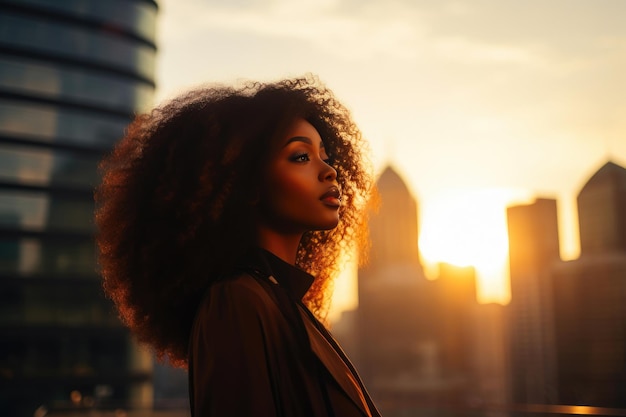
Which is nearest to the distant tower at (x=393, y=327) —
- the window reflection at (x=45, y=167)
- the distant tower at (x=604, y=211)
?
the distant tower at (x=604, y=211)

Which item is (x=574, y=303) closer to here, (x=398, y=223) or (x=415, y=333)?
(x=415, y=333)

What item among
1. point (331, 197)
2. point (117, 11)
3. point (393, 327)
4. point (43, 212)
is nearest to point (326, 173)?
point (331, 197)

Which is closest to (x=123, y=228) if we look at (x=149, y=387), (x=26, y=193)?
(x=26, y=193)

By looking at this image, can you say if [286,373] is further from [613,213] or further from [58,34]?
[613,213]

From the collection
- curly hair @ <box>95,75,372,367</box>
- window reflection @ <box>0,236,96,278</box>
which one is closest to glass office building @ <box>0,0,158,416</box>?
window reflection @ <box>0,236,96,278</box>

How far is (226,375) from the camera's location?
65.1 inches

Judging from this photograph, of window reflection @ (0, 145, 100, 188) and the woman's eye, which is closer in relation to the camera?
the woman's eye

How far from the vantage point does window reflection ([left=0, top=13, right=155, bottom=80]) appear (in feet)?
119

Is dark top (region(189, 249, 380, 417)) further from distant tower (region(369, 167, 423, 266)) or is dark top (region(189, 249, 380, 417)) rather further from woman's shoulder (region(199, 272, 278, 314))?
distant tower (region(369, 167, 423, 266))

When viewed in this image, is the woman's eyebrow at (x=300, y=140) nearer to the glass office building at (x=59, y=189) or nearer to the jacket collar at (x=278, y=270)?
the jacket collar at (x=278, y=270)

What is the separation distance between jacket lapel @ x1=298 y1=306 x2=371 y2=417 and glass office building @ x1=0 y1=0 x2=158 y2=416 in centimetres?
3581

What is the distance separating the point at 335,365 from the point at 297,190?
519mm

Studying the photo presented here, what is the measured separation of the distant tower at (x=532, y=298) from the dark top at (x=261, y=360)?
465 ft

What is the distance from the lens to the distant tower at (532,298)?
144 m
